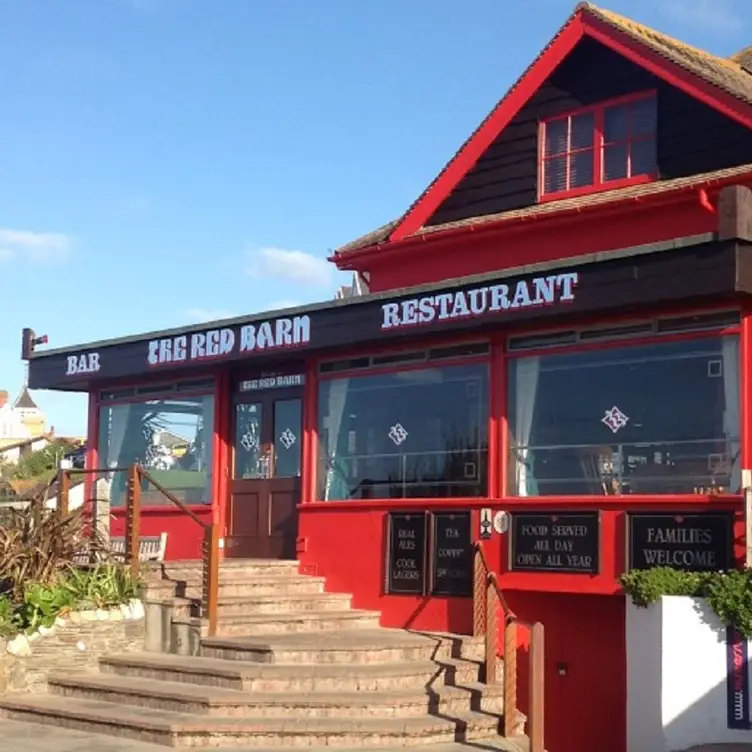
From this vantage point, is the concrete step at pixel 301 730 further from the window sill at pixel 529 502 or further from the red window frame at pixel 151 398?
the red window frame at pixel 151 398

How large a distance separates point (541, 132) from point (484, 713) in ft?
26.7

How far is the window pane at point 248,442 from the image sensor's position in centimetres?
1568

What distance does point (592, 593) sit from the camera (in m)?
11.7

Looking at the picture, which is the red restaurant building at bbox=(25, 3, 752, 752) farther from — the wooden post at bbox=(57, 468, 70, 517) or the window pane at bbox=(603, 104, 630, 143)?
the wooden post at bbox=(57, 468, 70, 517)

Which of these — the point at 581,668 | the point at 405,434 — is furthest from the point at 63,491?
the point at 581,668

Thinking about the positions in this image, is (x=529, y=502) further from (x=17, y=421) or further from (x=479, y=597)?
(x=17, y=421)

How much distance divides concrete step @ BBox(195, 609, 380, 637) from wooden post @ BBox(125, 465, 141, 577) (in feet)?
3.72

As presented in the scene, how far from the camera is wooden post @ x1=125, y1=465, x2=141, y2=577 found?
13.5 m

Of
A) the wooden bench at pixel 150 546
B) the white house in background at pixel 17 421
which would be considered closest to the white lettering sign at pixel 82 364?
the wooden bench at pixel 150 546

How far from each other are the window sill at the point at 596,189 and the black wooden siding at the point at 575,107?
0.15 metres

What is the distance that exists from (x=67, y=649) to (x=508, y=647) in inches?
194

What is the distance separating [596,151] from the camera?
15.3 meters

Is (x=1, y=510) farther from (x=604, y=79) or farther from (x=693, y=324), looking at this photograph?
(x=604, y=79)

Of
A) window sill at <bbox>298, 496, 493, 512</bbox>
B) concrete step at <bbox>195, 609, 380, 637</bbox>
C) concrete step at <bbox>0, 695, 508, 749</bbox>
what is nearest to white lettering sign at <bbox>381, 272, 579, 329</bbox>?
window sill at <bbox>298, 496, 493, 512</bbox>
